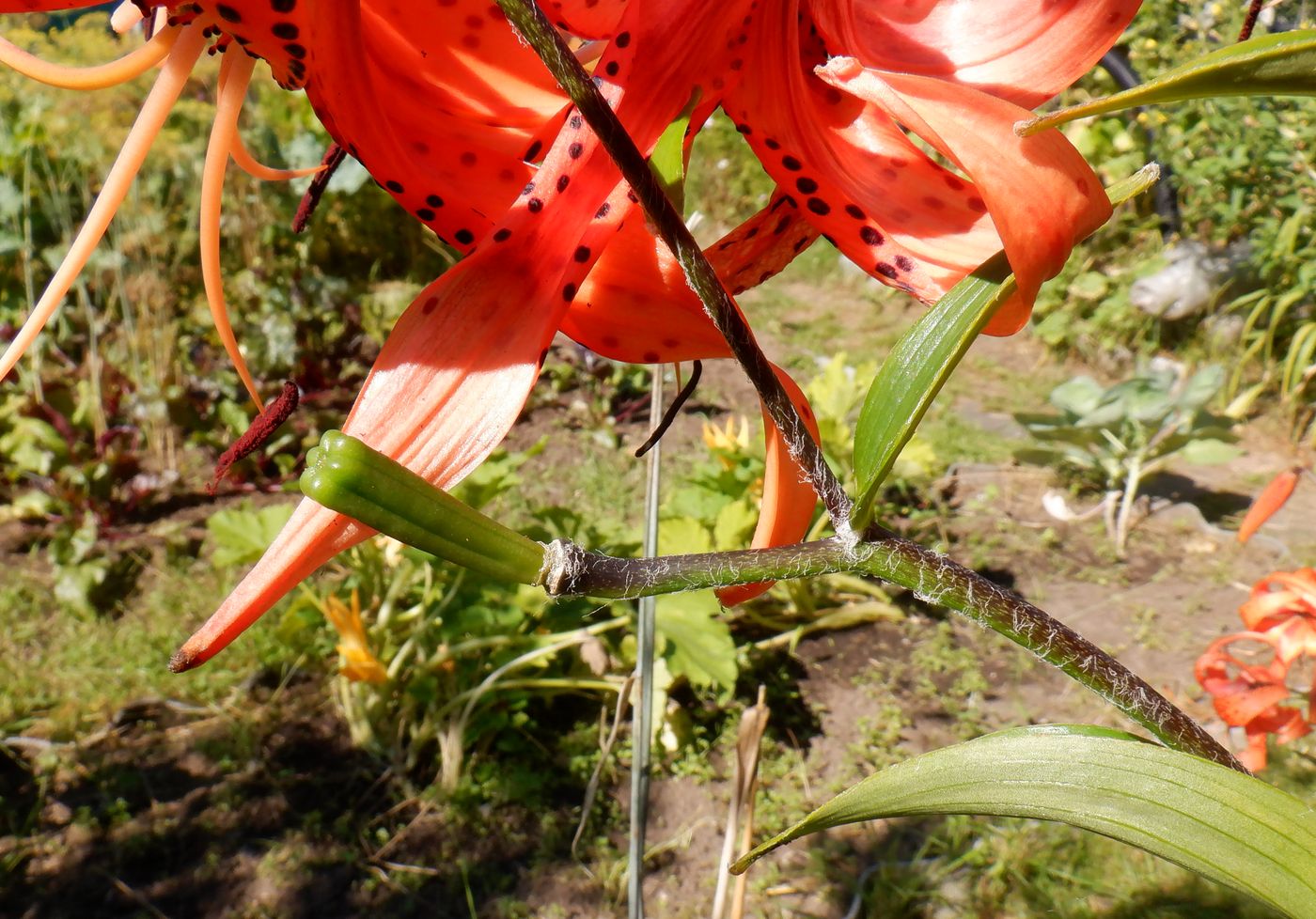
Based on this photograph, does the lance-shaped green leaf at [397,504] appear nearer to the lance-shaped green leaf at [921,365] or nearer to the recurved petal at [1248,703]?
the lance-shaped green leaf at [921,365]

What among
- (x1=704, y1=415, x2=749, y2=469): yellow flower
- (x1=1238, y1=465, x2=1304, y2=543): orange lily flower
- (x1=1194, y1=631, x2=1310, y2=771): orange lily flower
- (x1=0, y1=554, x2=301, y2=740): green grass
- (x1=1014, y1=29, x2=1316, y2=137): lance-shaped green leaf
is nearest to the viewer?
(x1=1014, y1=29, x2=1316, y2=137): lance-shaped green leaf

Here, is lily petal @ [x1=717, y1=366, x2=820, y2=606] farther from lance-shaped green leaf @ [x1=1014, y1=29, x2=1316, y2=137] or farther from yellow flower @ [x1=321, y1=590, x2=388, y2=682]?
yellow flower @ [x1=321, y1=590, x2=388, y2=682]

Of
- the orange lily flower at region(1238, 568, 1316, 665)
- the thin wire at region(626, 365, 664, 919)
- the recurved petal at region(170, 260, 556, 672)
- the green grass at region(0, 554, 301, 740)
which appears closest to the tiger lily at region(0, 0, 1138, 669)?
the recurved petal at region(170, 260, 556, 672)

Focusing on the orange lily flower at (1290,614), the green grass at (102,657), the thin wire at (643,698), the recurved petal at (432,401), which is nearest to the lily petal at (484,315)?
the recurved petal at (432,401)

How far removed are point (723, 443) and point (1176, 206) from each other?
8.21 feet

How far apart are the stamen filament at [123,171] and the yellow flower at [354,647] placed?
1.44m

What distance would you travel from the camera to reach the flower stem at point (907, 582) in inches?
10.0

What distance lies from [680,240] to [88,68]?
0.19 meters

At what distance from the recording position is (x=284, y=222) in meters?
3.29

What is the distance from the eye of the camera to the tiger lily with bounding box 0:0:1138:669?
253 millimetres

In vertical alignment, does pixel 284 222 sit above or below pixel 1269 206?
below

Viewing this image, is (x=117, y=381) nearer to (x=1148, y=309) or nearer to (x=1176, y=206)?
(x=1148, y=309)

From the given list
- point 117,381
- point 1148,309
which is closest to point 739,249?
point 117,381

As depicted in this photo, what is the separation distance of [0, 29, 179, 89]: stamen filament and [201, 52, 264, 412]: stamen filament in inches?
0.7
